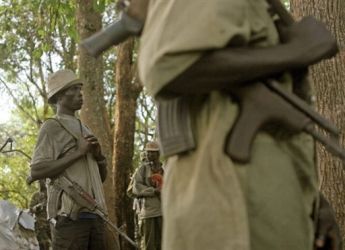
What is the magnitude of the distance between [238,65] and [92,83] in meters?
8.79

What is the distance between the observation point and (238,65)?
7.45 feet

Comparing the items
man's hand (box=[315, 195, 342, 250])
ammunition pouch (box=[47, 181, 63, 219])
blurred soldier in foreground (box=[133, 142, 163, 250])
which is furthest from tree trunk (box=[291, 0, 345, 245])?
blurred soldier in foreground (box=[133, 142, 163, 250])

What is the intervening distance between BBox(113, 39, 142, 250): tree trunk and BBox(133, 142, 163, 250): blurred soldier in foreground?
645 millimetres

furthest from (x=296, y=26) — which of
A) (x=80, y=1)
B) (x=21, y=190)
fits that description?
(x=21, y=190)

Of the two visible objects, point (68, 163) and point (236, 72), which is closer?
point (236, 72)

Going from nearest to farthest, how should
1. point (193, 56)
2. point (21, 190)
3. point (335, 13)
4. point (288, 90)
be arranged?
point (193, 56) < point (288, 90) < point (335, 13) < point (21, 190)

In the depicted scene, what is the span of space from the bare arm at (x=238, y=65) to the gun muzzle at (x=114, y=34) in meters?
0.26

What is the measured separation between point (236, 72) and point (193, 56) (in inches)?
A: 4.8

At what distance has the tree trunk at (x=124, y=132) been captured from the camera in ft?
42.7

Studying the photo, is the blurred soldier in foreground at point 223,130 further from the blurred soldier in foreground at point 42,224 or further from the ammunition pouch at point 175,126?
the blurred soldier in foreground at point 42,224

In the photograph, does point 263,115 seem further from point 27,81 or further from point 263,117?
point 27,81

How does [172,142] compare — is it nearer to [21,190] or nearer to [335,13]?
[335,13]

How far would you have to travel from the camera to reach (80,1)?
1116cm

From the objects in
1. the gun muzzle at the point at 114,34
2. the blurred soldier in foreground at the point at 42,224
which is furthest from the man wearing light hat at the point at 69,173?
the blurred soldier in foreground at the point at 42,224
